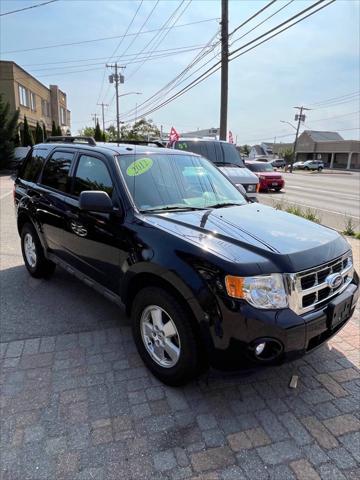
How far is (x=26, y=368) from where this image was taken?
124 inches

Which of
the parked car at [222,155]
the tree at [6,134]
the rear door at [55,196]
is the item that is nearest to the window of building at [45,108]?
the tree at [6,134]

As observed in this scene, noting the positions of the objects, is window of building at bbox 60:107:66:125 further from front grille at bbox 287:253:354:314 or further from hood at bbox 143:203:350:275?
front grille at bbox 287:253:354:314

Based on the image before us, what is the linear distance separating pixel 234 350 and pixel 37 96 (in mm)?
46709

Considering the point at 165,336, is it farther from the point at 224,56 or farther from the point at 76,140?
the point at 224,56

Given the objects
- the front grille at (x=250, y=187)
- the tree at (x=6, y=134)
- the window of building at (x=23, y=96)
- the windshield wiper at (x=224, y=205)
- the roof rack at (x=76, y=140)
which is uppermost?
the window of building at (x=23, y=96)

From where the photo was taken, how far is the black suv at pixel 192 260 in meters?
2.37

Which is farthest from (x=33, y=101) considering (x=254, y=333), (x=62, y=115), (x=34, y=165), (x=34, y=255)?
(x=254, y=333)

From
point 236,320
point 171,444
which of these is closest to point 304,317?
point 236,320

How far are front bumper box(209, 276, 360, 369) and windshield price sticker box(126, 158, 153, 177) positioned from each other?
1631 millimetres

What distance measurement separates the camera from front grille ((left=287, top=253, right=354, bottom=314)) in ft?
7.99

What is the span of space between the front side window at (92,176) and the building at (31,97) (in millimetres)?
33416

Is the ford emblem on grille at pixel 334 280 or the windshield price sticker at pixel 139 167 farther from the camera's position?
the windshield price sticker at pixel 139 167

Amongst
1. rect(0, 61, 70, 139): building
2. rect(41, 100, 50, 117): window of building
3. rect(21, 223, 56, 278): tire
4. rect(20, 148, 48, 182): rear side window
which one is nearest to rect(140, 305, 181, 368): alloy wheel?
rect(21, 223, 56, 278): tire

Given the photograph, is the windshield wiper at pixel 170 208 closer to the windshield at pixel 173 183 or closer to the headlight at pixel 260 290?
the windshield at pixel 173 183
